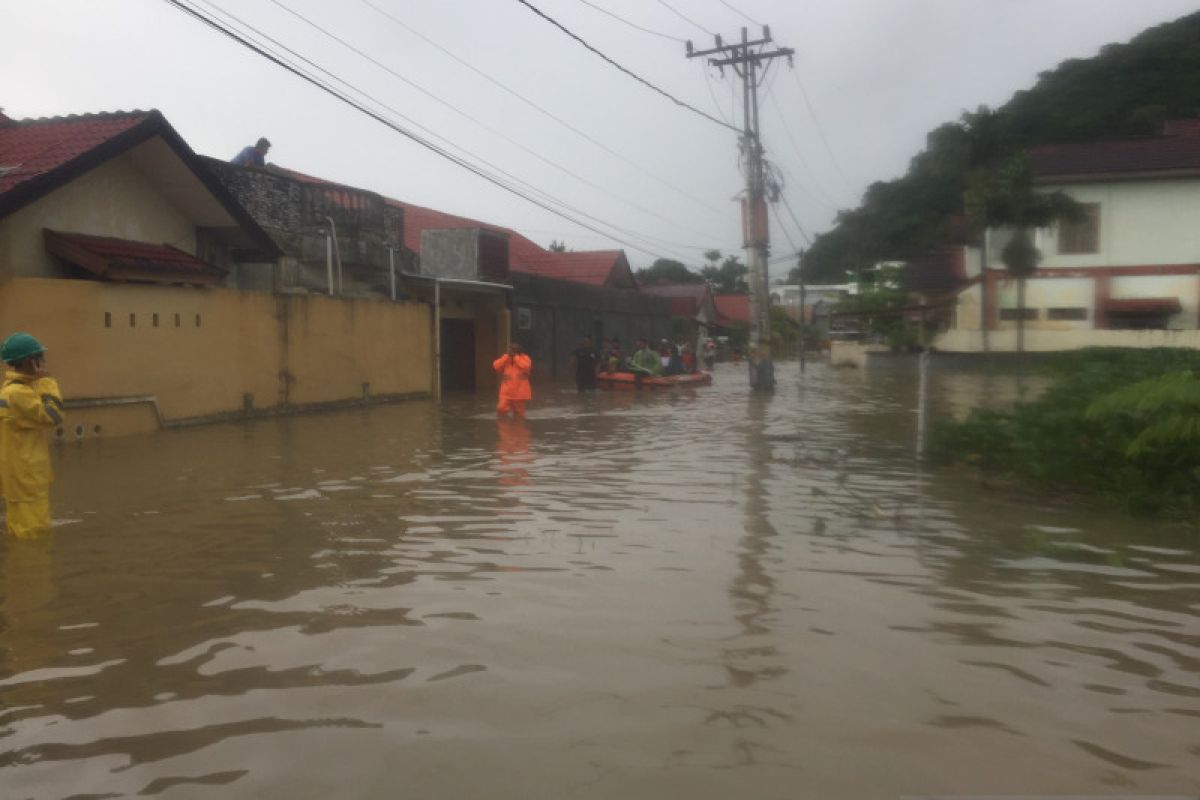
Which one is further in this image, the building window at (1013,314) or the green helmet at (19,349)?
the building window at (1013,314)

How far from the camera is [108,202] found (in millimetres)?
17156

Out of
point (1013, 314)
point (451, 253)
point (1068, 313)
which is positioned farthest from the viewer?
point (451, 253)

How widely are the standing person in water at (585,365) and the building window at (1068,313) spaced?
11.3 meters

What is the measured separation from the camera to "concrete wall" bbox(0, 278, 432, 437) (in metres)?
14.7

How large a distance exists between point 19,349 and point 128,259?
8.77 m

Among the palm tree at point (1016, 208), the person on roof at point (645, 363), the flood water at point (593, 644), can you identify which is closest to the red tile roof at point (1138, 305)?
the palm tree at point (1016, 208)

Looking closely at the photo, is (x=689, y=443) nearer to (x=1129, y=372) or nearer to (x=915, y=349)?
(x=1129, y=372)

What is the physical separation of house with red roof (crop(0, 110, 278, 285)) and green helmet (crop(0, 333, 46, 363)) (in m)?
7.59

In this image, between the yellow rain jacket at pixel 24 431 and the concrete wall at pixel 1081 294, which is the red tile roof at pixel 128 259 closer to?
the yellow rain jacket at pixel 24 431

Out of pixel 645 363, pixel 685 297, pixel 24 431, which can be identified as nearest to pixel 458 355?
pixel 645 363

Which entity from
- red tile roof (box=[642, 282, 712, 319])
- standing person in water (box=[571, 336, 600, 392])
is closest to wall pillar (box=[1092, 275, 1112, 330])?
standing person in water (box=[571, 336, 600, 392])

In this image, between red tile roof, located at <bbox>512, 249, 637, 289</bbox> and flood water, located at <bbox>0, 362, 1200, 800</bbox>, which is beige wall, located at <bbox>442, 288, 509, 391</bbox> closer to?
red tile roof, located at <bbox>512, 249, 637, 289</bbox>

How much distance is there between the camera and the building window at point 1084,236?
85.8 ft

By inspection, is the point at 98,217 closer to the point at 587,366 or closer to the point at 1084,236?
the point at 587,366
